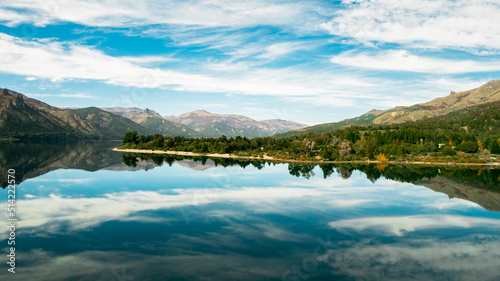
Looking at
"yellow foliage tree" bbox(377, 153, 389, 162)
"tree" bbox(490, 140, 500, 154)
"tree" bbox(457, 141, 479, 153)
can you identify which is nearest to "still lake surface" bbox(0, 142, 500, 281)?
"yellow foliage tree" bbox(377, 153, 389, 162)

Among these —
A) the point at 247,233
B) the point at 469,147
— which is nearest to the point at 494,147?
the point at 469,147

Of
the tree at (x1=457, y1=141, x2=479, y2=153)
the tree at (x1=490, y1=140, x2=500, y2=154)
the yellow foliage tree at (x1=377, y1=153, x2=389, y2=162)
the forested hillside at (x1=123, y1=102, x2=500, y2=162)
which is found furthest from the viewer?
the tree at (x1=457, y1=141, x2=479, y2=153)

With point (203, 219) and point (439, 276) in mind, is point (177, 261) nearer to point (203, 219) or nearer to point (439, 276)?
point (203, 219)

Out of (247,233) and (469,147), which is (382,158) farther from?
(247,233)

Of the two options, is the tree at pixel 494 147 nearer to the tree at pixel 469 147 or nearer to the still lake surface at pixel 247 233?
the tree at pixel 469 147

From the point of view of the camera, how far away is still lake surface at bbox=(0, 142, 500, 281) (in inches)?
863

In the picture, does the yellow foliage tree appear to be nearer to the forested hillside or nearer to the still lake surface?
the forested hillside

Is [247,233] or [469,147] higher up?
[469,147]

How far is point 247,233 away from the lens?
30.2 m

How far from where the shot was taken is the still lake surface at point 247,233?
2192 cm

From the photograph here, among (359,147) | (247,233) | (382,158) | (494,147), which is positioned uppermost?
(359,147)

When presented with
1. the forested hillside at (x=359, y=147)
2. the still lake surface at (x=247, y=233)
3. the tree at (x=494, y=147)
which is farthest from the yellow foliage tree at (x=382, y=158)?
the still lake surface at (x=247, y=233)

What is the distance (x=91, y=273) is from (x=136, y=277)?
3.14 meters

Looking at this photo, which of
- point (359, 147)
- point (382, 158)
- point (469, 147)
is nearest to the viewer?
point (382, 158)
